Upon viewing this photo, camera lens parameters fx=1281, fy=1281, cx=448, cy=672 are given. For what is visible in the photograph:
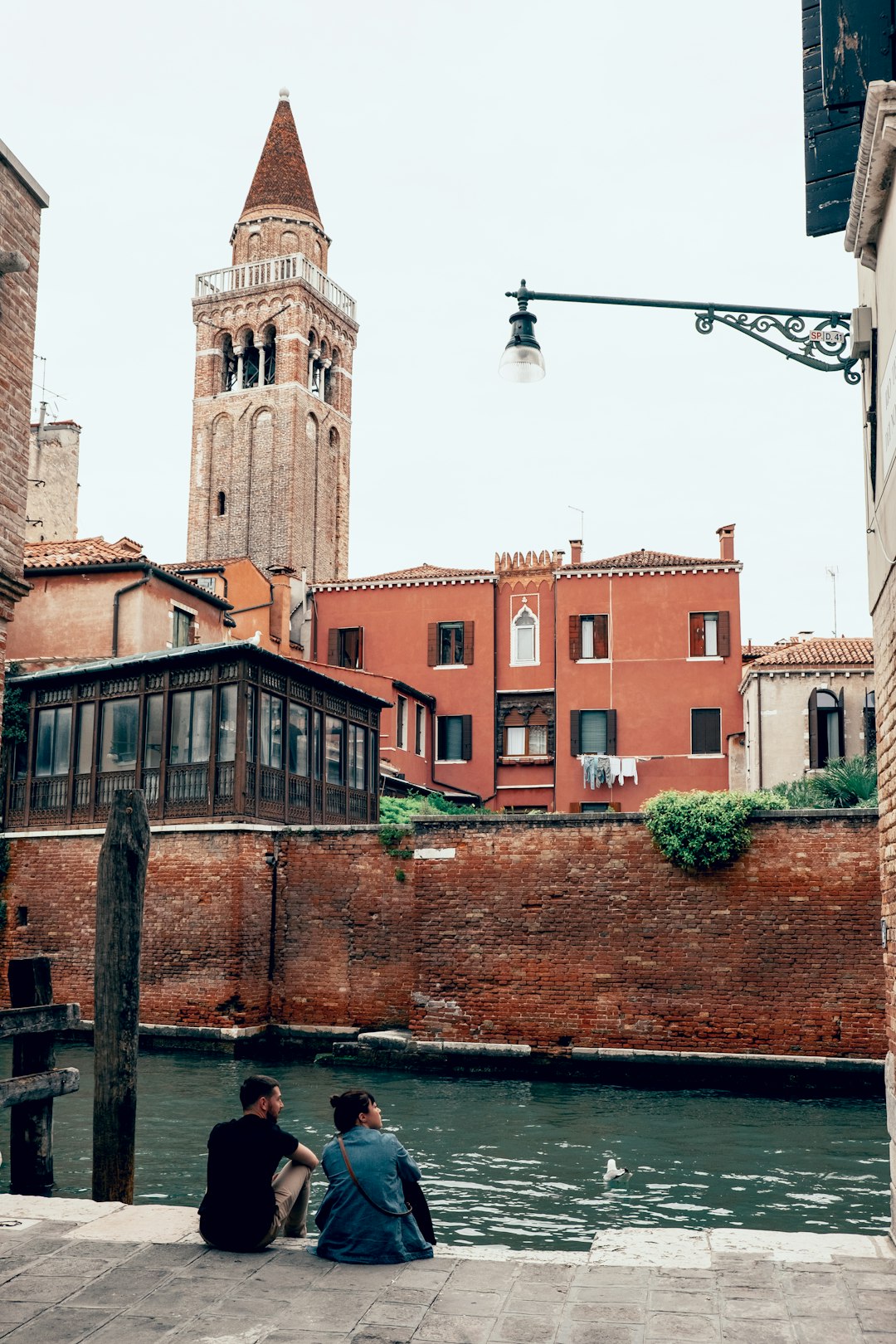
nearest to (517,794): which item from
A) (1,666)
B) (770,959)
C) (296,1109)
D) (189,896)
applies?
(189,896)

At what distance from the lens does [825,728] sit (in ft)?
93.8

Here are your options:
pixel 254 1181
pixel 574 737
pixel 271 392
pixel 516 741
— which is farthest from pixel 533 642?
pixel 254 1181

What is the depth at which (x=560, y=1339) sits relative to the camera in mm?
4832

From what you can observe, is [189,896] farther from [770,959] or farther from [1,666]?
[1,666]

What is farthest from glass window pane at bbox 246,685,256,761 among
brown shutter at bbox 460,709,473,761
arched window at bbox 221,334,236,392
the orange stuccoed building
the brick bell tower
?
arched window at bbox 221,334,236,392

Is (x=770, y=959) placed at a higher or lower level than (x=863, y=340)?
lower

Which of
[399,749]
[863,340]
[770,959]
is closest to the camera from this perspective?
[863,340]

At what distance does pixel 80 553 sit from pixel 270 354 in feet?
92.6

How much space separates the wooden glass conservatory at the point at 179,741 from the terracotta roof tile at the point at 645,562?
12.3 meters

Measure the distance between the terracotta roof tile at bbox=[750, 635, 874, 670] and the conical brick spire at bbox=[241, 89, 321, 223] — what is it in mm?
33232

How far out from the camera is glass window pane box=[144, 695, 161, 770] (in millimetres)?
21328

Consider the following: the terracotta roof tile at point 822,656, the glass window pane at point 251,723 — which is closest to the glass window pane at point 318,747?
the glass window pane at point 251,723

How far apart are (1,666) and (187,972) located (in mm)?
11383

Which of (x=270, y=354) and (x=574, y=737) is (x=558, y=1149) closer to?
(x=574, y=737)
